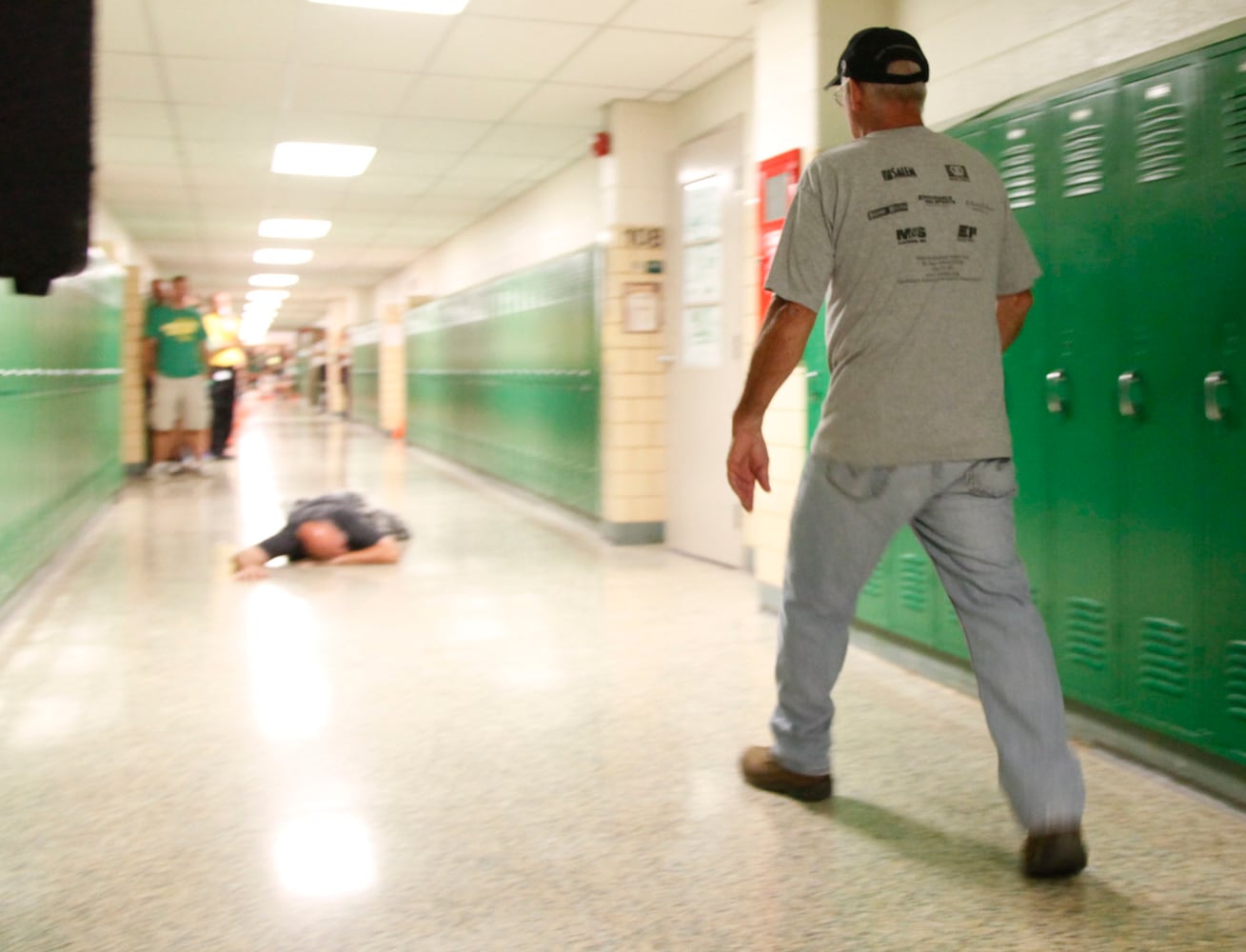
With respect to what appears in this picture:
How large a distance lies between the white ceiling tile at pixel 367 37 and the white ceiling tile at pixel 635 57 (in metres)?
0.70

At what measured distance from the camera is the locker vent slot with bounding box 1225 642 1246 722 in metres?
2.33

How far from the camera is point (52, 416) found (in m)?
5.30

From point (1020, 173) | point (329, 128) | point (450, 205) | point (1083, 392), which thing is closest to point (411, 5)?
point (329, 128)

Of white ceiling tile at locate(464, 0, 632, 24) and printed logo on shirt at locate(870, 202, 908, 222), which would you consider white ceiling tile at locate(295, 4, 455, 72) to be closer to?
white ceiling tile at locate(464, 0, 632, 24)

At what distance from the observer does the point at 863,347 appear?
2084mm

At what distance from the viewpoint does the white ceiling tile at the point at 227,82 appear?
5.40 metres

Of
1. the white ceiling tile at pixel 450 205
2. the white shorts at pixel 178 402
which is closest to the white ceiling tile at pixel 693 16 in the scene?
the white ceiling tile at pixel 450 205

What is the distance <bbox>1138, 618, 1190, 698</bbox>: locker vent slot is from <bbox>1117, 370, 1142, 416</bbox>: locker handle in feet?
1.56

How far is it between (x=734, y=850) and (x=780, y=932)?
1.09 ft

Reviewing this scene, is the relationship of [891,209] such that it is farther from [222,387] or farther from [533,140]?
[222,387]

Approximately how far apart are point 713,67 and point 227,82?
2455mm

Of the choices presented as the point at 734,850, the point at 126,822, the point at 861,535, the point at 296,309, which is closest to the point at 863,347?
the point at 861,535

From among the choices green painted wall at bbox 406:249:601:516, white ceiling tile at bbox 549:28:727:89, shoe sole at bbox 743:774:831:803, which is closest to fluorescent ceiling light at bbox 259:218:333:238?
green painted wall at bbox 406:249:601:516

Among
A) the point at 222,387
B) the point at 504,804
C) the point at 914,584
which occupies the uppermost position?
the point at 222,387
